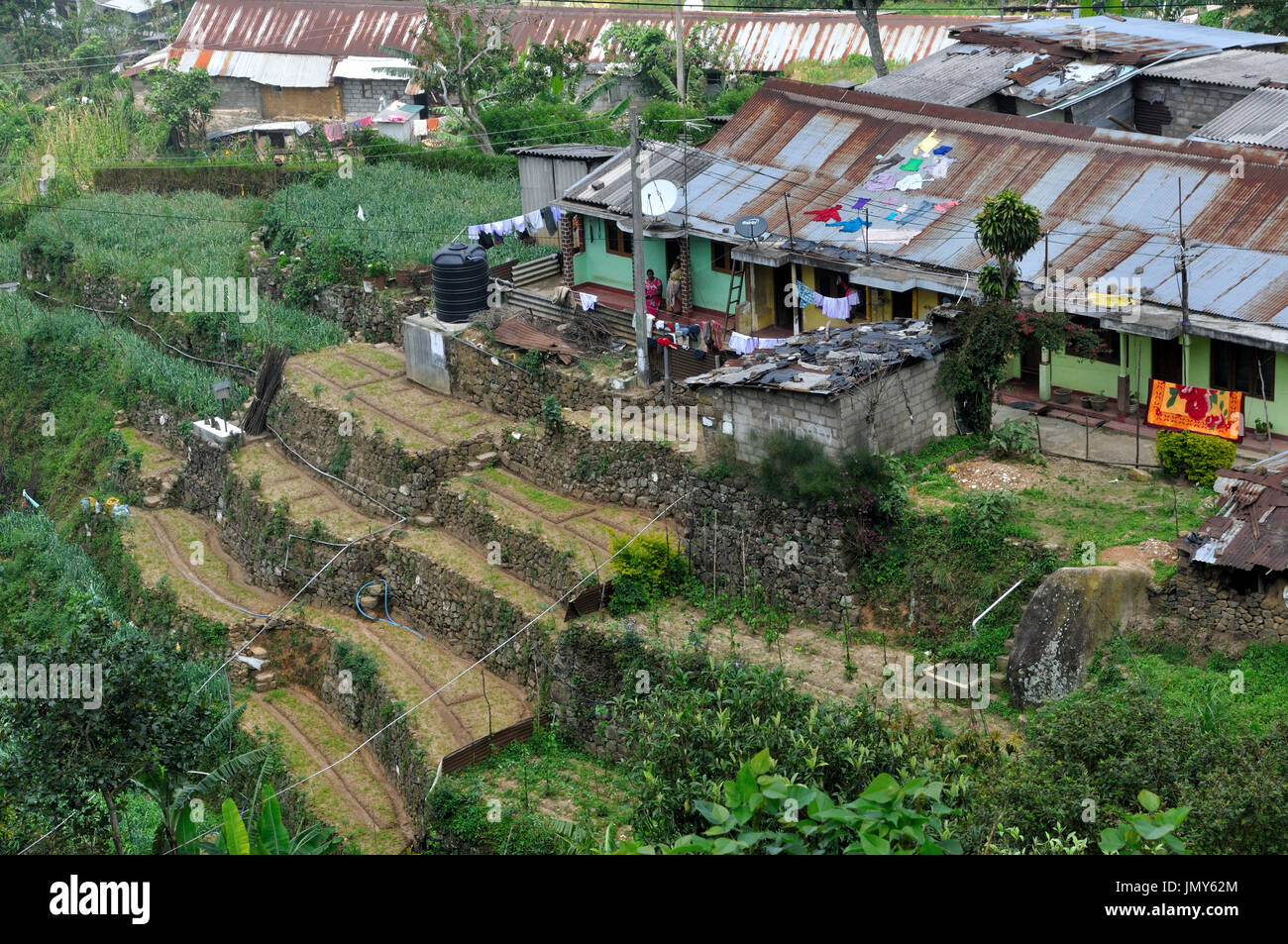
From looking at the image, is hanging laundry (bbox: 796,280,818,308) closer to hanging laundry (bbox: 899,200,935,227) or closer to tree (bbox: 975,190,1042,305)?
hanging laundry (bbox: 899,200,935,227)

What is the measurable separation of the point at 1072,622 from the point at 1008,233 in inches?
291

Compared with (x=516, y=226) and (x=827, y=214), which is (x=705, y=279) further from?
(x=516, y=226)

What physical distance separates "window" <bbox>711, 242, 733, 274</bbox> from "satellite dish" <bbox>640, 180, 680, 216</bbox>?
132cm

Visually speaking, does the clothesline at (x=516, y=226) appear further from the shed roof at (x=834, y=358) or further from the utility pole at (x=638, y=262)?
the shed roof at (x=834, y=358)

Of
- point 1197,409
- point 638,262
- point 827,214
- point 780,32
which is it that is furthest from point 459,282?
point 780,32

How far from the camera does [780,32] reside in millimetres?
53031

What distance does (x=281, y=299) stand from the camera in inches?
1572

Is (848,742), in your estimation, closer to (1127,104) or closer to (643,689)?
(643,689)

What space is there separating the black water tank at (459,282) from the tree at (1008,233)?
12566 mm

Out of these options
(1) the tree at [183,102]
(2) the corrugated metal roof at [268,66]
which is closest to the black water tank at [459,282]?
(1) the tree at [183,102]

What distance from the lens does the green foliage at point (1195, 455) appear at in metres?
22.7

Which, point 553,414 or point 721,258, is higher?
point 721,258
